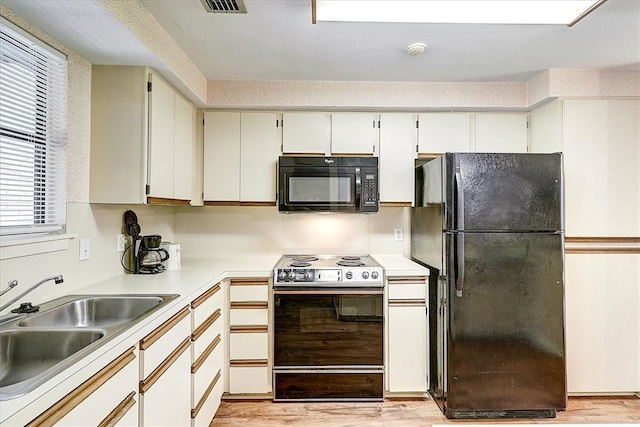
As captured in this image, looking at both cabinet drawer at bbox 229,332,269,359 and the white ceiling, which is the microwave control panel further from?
cabinet drawer at bbox 229,332,269,359

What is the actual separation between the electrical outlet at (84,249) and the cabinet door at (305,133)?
4.80 feet

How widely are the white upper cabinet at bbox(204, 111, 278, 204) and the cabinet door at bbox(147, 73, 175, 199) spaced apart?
1.64 ft

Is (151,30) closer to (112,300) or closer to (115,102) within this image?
(115,102)

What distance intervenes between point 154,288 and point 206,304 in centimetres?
30

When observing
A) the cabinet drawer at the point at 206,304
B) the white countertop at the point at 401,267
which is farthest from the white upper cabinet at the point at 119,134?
the white countertop at the point at 401,267

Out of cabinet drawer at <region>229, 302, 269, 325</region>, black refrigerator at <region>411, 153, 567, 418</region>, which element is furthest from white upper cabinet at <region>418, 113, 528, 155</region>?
cabinet drawer at <region>229, 302, 269, 325</region>

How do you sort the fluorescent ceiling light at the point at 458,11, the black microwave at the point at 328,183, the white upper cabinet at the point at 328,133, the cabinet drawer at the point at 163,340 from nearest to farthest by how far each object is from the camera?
1. the cabinet drawer at the point at 163,340
2. the fluorescent ceiling light at the point at 458,11
3. the black microwave at the point at 328,183
4. the white upper cabinet at the point at 328,133

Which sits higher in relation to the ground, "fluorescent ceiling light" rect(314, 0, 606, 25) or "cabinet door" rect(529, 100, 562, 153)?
"fluorescent ceiling light" rect(314, 0, 606, 25)

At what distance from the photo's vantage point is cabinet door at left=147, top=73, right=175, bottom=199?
78.7 inches

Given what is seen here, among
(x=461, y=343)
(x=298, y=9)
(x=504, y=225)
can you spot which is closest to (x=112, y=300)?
(x=298, y=9)

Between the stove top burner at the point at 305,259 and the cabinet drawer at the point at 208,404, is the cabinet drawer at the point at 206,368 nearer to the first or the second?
the cabinet drawer at the point at 208,404

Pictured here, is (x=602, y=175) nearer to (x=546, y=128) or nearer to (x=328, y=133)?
(x=546, y=128)

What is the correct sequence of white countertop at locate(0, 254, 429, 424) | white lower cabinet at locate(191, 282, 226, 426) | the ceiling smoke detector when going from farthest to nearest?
1. the ceiling smoke detector
2. white lower cabinet at locate(191, 282, 226, 426)
3. white countertop at locate(0, 254, 429, 424)

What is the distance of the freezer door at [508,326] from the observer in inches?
86.4
